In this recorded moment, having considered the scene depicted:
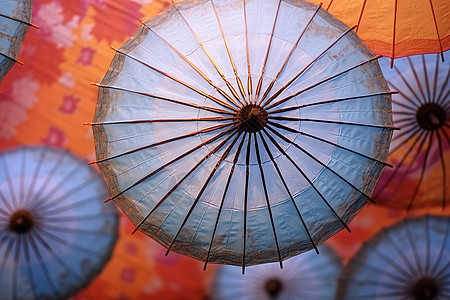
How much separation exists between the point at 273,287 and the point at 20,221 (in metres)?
2.18

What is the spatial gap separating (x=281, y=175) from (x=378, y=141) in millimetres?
628

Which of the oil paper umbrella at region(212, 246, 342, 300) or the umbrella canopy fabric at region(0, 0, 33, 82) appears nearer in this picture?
the umbrella canopy fabric at region(0, 0, 33, 82)

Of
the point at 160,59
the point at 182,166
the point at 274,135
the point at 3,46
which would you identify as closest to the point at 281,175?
the point at 274,135

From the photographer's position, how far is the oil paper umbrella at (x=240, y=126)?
288 centimetres

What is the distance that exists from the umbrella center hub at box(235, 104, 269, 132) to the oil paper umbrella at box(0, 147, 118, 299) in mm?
1726

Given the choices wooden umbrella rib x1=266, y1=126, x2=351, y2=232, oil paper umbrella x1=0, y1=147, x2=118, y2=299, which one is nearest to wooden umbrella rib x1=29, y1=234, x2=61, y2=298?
oil paper umbrella x1=0, y1=147, x2=118, y2=299

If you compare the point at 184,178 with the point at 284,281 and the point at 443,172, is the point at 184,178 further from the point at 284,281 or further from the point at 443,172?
the point at 443,172

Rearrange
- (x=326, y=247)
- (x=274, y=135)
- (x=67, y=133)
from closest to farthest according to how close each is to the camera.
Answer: (x=274, y=135), (x=67, y=133), (x=326, y=247)

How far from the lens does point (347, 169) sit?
3.01m

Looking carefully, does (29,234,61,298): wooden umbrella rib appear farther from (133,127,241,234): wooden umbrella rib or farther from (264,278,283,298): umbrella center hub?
(264,278,283,298): umbrella center hub

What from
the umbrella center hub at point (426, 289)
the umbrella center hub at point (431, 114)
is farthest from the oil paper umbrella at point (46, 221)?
the umbrella center hub at point (426, 289)

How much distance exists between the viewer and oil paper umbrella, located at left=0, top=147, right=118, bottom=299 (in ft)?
13.0

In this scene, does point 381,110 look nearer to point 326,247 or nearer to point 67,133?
point 326,247

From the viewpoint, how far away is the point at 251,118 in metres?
2.77
